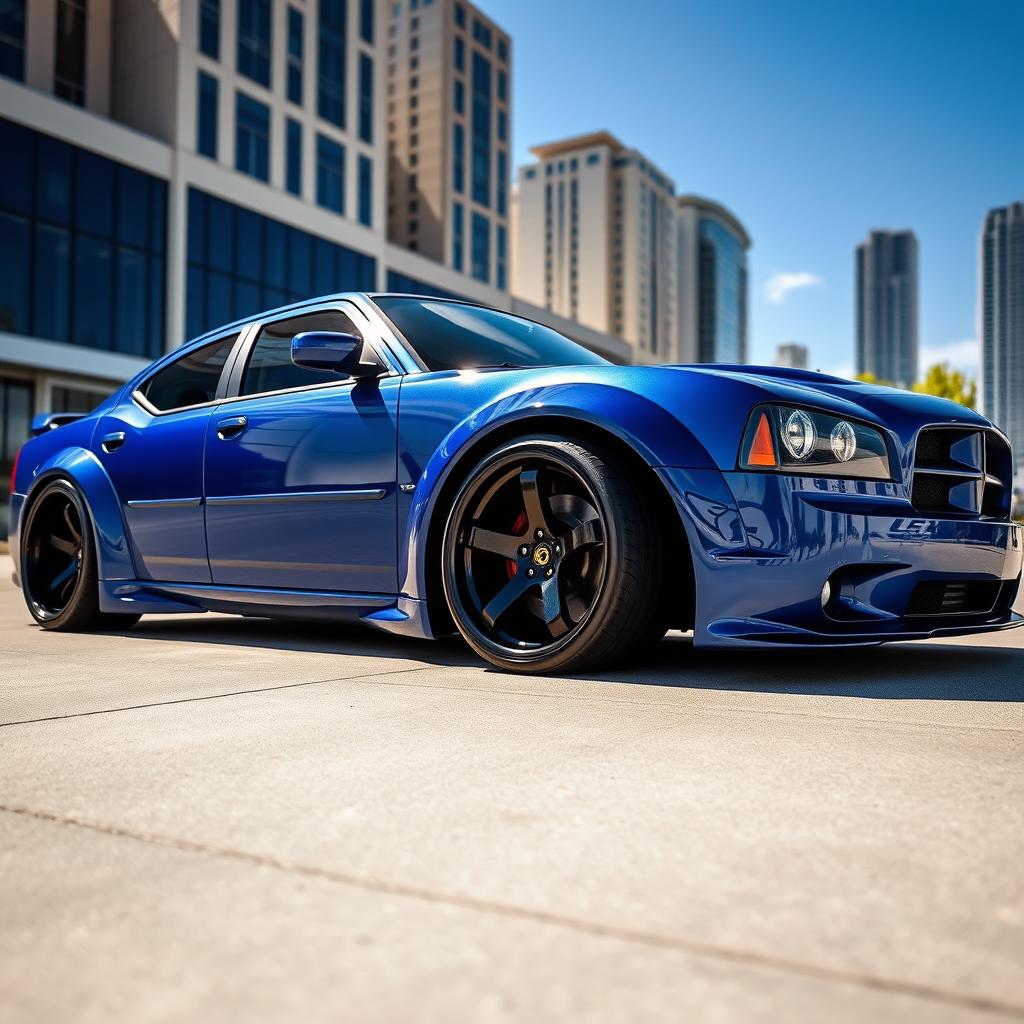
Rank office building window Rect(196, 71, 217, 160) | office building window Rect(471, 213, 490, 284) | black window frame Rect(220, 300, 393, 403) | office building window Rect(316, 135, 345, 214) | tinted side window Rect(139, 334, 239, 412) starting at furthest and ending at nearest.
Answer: office building window Rect(471, 213, 490, 284) → office building window Rect(316, 135, 345, 214) → office building window Rect(196, 71, 217, 160) → tinted side window Rect(139, 334, 239, 412) → black window frame Rect(220, 300, 393, 403)

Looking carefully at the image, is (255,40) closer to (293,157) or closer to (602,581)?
(293,157)

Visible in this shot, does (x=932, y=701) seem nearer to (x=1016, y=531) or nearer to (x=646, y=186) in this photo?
(x=1016, y=531)

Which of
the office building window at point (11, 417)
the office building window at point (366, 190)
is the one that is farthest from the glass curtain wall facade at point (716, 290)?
the office building window at point (11, 417)

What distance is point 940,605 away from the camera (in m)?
3.48

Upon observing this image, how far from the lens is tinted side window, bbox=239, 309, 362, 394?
4512 mm

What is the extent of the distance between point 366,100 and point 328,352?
1467 inches

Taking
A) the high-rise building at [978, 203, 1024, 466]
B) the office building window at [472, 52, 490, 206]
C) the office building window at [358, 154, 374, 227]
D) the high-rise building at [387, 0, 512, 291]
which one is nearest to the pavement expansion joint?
the office building window at [358, 154, 374, 227]

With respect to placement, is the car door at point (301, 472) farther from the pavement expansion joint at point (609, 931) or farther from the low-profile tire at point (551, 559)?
the pavement expansion joint at point (609, 931)

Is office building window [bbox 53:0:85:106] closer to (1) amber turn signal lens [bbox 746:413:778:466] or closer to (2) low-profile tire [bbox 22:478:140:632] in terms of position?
(2) low-profile tire [bbox 22:478:140:632]

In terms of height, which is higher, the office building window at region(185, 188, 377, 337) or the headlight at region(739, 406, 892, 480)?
the office building window at region(185, 188, 377, 337)

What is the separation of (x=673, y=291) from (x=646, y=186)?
773 inches

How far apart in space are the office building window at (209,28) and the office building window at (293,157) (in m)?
3.51

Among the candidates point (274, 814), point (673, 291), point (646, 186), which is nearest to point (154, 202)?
point (274, 814)

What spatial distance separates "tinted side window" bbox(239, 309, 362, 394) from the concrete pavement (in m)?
1.87
